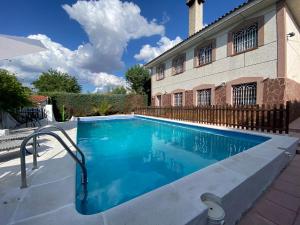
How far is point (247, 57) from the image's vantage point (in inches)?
377

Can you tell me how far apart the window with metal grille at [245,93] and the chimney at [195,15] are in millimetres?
8396

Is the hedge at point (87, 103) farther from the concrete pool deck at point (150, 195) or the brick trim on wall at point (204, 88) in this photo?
the concrete pool deck at point (150, 195)

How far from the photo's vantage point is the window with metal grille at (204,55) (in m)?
12.2

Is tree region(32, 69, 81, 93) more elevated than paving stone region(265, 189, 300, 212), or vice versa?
tree region(32, 69, 81, 93)

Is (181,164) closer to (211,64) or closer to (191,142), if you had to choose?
(191,142)

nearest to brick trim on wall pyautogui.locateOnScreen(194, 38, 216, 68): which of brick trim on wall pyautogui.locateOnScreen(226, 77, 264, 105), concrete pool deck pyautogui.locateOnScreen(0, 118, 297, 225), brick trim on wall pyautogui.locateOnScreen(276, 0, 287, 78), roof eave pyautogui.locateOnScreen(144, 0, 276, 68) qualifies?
roof eave pyautogui.locateOnScreen(144, 0, 276, 68)

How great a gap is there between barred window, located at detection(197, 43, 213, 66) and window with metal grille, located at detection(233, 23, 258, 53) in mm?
1988

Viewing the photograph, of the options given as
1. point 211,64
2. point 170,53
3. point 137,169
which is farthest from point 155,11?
point 137,169

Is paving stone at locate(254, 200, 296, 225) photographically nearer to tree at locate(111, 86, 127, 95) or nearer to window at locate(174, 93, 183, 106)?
window at locate(174, 93, 183, 106)

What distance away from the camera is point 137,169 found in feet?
15.6

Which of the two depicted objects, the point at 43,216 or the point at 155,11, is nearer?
the point at 43,216

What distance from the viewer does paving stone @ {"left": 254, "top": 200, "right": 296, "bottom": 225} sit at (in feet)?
7.24

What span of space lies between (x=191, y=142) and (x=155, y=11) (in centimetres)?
1365

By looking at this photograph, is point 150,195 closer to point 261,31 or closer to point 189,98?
point 261,31
